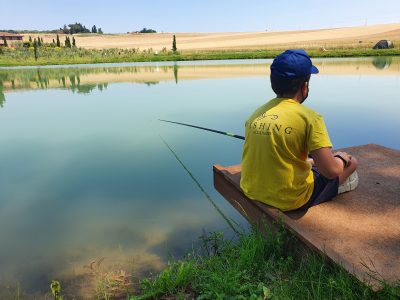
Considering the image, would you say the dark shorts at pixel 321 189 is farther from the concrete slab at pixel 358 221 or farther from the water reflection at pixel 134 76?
the water reflection at pixel 134 76

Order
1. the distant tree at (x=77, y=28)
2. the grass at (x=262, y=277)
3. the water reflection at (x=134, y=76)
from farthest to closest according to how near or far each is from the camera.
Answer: the distant tree at (x=77, y=28), the water reflection at (x=134, y=76), the grass at (x=262, y=277)

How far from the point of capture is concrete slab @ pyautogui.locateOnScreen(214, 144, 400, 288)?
2.21 metres

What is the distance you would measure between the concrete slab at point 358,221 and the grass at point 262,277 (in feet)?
0.28

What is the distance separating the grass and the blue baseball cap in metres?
1.20

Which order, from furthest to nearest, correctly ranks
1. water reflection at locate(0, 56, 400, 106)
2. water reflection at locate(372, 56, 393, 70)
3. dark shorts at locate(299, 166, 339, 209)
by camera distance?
water reflection at locate(372, 56, 393, 70), water reflection at locate(0, 56, 400, 106), dark shorts at locate(299, 166, 339, 209)

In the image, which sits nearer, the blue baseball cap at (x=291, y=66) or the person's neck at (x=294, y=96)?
the blue baseball cap at (x=291, y=66)

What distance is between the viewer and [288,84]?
2562mm

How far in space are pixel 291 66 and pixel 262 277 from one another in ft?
5.00

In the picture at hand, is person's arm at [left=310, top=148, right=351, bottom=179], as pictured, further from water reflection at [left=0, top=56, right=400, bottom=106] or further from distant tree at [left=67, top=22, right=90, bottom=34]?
distant tree at [left=67, top=22, right=90, bottom=34]

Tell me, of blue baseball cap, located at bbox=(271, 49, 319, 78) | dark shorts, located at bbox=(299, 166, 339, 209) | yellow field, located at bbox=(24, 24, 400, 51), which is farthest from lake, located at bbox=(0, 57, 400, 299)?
yellow field, located at bbox=(24, 24, 400, 51)

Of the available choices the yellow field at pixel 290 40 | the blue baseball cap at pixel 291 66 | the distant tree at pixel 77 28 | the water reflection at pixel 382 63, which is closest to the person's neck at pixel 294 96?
the blue baseball cap at pixel 291 66

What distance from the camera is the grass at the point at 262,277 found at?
2.04 m

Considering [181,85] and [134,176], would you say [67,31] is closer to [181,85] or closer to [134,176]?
[181,85]

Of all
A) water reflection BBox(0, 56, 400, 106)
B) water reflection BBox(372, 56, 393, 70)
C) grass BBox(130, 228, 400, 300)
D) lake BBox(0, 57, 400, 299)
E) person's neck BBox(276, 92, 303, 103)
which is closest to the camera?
grass BBox(130, 228, 400, 300)
